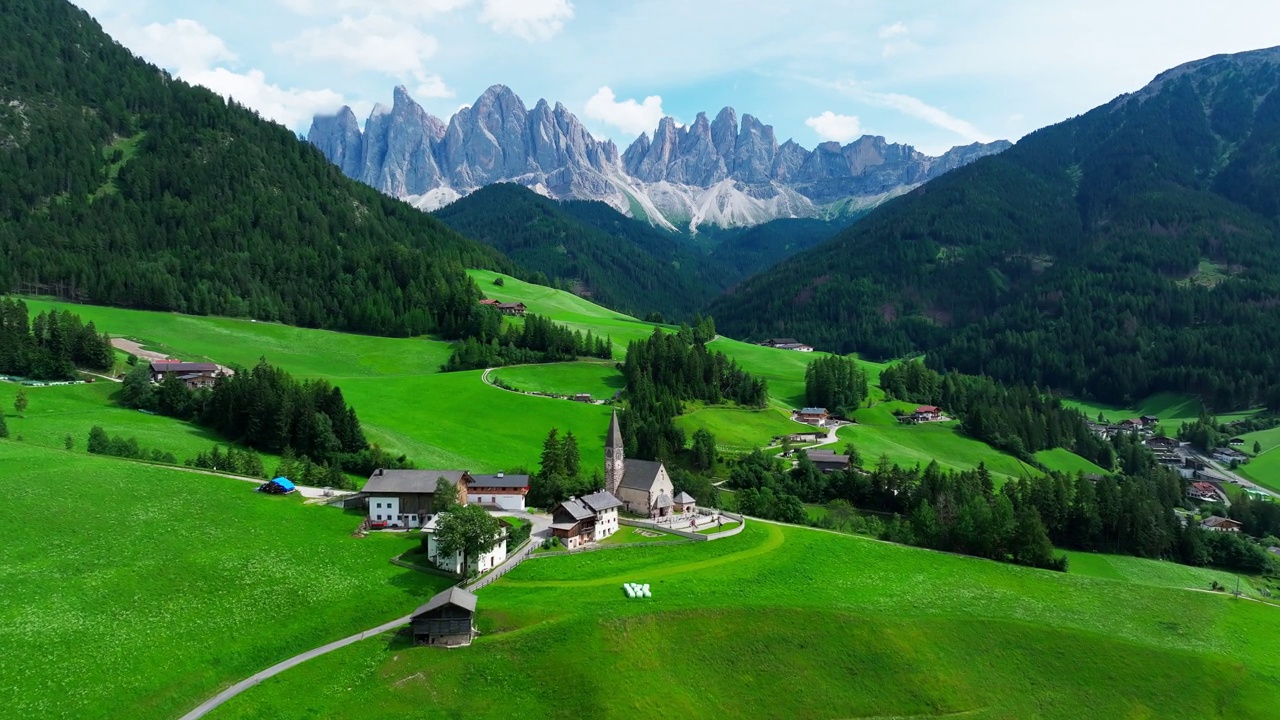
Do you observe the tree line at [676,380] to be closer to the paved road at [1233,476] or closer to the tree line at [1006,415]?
the tree line at [1006,415]

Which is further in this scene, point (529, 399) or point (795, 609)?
point (529, 399)

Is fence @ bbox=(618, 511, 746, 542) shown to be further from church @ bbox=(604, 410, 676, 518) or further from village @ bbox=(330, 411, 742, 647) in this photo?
church @ bbox=(604, 410, 676, 518)

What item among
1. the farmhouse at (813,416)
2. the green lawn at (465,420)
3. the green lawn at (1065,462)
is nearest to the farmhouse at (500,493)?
the green lawn at (465,420)

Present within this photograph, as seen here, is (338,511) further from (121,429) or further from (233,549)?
(121,429)

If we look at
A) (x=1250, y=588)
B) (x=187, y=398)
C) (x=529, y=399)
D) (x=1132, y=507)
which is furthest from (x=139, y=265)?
(x=1250, y=588)

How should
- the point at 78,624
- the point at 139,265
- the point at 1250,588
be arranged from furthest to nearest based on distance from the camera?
the point at 139,265, the point at 1250,588, the point at 78,624

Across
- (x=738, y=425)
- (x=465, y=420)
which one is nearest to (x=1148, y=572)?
(x=738, y=425)

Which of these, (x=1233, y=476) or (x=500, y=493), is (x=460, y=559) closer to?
(x=500, y=493)
